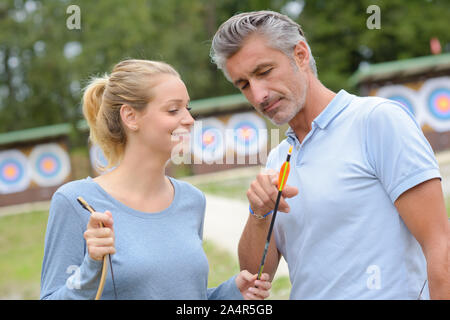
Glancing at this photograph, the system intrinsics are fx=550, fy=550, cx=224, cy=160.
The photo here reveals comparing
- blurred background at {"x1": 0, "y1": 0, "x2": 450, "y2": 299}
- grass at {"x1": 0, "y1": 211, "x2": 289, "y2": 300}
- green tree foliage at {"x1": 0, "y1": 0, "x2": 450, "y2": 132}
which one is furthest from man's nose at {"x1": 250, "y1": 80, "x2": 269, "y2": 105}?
green tree foliage at {"x1": 0, "y1": 0, "x2": 450, "y2": 132}

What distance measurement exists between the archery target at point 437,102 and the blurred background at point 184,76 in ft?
0.07

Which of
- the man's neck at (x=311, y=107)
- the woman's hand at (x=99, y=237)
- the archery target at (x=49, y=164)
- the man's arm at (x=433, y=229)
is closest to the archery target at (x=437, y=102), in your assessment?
the archery target at (x=49, y=164)

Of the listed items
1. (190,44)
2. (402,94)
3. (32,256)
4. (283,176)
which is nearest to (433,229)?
(283,176)

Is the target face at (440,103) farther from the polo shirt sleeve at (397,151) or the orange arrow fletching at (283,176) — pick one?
the orange arrow fletching at (283,176)

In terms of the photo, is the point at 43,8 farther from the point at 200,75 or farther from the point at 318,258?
the point at 318,258

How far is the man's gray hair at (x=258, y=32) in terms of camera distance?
1940 millimetres

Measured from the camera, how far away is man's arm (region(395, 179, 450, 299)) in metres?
1.69

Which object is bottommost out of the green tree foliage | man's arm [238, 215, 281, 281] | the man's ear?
man's arm [238, 215, 281, 281]

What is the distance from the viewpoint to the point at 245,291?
75.6 inches

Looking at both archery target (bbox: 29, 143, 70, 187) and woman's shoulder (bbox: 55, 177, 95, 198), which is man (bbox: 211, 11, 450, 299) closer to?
woman's shoulder (bbox: 55, 177, 95, 198)

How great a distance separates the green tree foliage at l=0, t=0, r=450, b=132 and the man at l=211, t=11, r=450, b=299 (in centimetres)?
Result: 1487

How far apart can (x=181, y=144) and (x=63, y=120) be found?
70.0 ft

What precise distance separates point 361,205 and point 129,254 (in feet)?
2.54

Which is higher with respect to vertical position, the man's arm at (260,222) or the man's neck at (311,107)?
the man's neck at (311,107)
